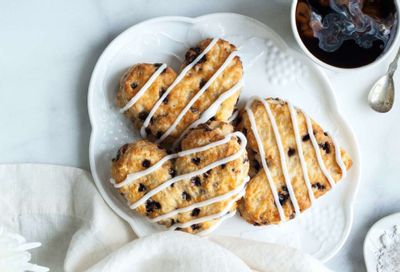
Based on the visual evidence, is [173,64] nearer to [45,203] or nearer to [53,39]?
[53,39]

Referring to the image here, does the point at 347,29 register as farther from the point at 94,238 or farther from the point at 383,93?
the point at 94,238

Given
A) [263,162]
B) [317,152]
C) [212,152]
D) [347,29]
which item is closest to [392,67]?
[347,29]

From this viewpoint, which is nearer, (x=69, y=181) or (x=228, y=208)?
(x=228, y=208)

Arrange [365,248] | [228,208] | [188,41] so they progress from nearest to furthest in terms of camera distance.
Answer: [228,208], [188,41], [365,248]

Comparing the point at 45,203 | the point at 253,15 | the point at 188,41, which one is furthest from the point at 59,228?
the point at 253,15

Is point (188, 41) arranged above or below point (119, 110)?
above

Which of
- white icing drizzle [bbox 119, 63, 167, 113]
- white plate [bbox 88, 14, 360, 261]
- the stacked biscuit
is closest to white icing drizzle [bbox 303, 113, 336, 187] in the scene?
the stacked biscuit

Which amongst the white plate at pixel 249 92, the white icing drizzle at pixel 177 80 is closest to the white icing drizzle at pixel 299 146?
the white plate at pixel 249 92
